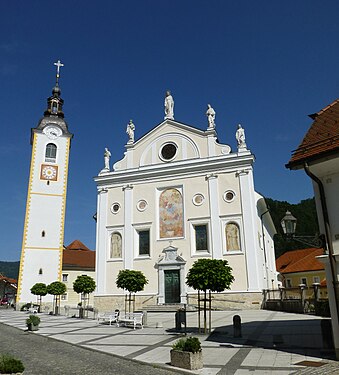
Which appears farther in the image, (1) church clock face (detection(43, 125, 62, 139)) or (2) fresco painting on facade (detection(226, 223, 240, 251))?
(1) church clock face (detection(43, 125, 62, 139))

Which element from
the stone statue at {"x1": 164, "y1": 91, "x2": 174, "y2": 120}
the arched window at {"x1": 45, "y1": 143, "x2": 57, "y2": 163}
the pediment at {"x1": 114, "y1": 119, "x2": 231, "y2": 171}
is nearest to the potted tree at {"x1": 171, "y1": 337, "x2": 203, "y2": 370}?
the pediment at {"x1": 114, "y1": 119, "x2": 231, "y2": 171}

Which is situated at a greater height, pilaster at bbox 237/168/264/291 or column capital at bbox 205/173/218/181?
column capital at bbox 205/173/218/181

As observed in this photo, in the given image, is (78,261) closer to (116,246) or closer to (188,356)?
(116,246)

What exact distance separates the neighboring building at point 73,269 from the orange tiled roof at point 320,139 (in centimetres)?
4143

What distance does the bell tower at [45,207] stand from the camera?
37531 millimetres

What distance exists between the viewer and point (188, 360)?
27.5ft

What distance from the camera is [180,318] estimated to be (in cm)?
1591

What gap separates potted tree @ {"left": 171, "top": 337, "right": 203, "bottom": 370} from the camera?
27.4ft

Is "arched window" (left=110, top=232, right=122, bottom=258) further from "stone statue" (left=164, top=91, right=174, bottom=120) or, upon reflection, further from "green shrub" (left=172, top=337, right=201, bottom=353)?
"green shrub" (left=172, top=337, right=201, bottom=353)

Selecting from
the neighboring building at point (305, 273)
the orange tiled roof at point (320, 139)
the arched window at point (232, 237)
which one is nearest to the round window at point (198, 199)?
the arched window at point (232, 237)

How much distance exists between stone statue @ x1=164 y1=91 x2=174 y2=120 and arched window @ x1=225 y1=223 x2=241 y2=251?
1268 cm

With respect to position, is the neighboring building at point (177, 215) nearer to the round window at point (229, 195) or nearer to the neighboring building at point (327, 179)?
the round window at point (229, 195)

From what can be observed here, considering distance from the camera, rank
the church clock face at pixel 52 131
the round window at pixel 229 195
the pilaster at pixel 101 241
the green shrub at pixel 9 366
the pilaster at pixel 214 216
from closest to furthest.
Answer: the green shrub at pixel 9 366, the pilaster at pixel 214 216, the round window at pixel 229 195, the pilaster at pixel 101 241, the church clock face at pixel 52 131

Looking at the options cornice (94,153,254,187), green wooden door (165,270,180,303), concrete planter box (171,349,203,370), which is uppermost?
cornice (94,153,254,187)
